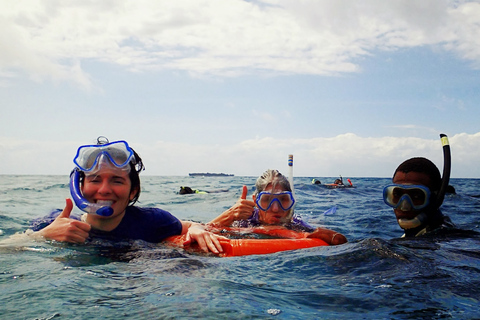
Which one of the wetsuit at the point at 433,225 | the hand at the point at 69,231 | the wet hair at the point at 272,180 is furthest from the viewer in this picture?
the wet hair at the point at 272,180

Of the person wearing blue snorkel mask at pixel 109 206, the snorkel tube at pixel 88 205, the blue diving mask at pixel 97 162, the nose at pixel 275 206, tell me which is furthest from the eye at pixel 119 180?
the nose at pixel 275 206

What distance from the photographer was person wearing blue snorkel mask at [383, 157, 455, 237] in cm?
393

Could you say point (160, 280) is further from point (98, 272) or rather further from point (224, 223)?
point (224, 223)

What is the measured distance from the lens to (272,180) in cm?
530

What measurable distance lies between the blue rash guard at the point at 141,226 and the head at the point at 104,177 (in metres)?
0.19

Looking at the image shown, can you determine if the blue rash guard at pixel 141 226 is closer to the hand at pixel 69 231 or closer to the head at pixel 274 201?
the hand at pixel 69 231

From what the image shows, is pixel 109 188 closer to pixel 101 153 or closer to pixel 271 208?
pixel 101 153

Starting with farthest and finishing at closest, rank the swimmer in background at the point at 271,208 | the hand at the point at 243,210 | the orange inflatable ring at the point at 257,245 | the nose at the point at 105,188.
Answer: the swimmer in background at the point at 271,208 → the hand at the point at 243,210 → the nose at the point at 105,188 → the orange inflatable ring at the point at 257,245

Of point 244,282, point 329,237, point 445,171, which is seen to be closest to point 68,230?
point 244,282

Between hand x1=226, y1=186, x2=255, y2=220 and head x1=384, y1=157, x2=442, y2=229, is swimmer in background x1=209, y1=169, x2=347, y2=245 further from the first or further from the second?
head x1=384, y1=157, x2=442, y2=229

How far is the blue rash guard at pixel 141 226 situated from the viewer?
3773mm

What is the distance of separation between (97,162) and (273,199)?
2.33 metres

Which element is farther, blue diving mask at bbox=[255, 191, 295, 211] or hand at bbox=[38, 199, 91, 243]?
blue diving mask at bbox=[255, 191, 295, 211]

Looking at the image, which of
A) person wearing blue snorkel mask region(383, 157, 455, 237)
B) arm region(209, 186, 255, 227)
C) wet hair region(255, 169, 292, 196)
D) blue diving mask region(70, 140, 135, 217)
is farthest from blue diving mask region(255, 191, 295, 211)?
blue diving mask region(70, 140, 135, 217)
